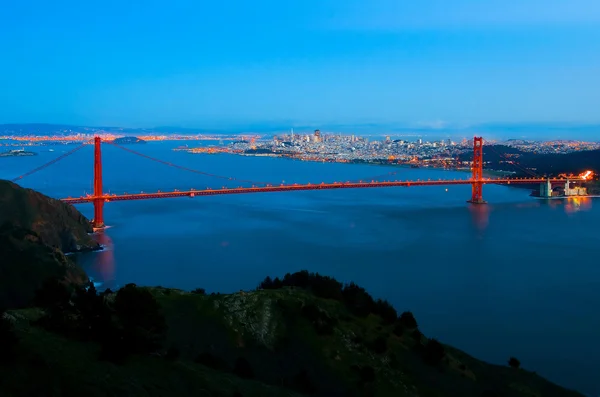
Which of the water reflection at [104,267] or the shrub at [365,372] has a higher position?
the shrub at [365,372]

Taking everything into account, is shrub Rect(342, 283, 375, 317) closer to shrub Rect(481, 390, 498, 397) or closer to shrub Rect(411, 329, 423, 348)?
shrub Rect(411, 329, 423, 348)

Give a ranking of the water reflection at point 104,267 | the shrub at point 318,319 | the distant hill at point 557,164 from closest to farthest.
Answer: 1. the shrub at point 318,319
2. the water reflection at point 104,267
3. the distant hill at point 557,164

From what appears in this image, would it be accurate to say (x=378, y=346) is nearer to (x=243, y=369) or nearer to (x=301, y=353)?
(x=301, y=353)

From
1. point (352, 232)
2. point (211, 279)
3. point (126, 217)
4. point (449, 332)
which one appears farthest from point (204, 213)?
point (449, 332)

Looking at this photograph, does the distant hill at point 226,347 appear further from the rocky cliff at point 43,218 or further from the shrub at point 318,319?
the rocky cliff at point 43,218

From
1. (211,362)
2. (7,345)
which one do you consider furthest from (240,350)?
(7,345)

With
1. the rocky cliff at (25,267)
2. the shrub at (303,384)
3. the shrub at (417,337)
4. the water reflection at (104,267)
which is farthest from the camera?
the water reflection at (104,267)

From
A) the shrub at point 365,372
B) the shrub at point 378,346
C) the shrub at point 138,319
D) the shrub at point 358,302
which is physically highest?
the shrub at point 138,319

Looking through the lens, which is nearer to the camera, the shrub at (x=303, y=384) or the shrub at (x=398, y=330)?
the shrub at (x=303, y=384)

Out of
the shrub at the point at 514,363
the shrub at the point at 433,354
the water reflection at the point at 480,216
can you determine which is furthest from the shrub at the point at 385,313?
the water reflection at the point at 480,216
